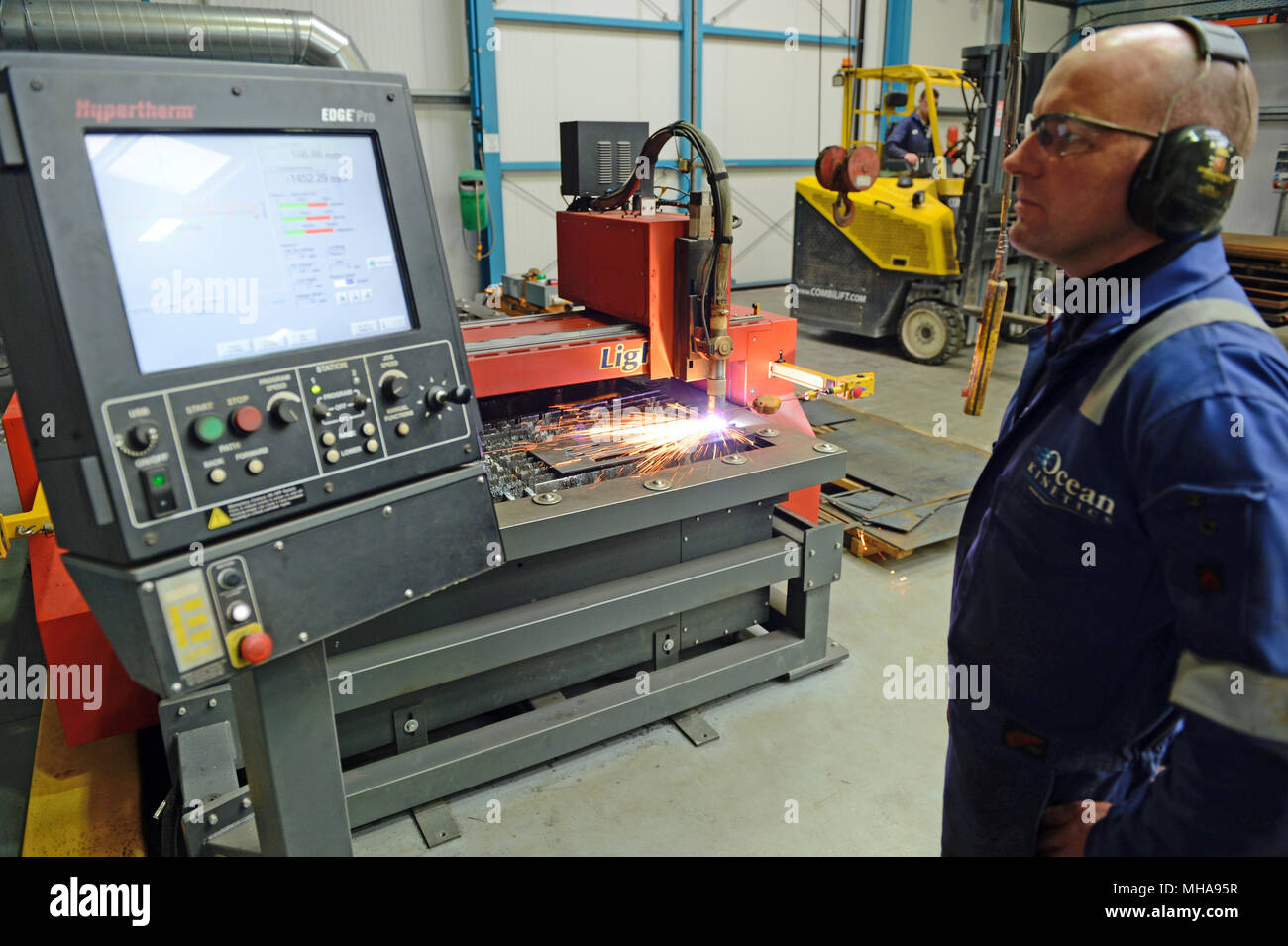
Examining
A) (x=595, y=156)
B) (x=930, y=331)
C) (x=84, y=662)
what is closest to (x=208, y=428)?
(x=84, y=662)

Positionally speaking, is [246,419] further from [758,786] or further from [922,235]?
[922,235]

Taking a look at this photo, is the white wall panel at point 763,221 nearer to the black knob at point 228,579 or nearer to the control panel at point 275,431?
the control panel at point 275,431

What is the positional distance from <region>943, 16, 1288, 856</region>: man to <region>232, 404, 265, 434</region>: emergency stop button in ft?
3.48

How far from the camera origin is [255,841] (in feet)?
6.12

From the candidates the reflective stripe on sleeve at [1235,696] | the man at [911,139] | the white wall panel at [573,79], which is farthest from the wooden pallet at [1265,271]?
the reflective stripe on sleeve at [1235,696]

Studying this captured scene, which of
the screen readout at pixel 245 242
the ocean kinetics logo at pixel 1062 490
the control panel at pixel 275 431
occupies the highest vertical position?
the screen readout at pixel 245 242

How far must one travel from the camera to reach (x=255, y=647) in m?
1.11

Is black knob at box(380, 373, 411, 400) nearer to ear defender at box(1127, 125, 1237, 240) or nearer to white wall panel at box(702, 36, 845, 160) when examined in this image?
ear defender at box(1127, 125, 1237, 240)

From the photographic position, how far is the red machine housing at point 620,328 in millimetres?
2814

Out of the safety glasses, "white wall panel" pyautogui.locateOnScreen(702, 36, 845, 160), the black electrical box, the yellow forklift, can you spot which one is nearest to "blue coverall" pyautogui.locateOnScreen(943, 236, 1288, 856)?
Answer: the safety glasses

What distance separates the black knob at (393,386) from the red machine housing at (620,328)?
4.81 ft

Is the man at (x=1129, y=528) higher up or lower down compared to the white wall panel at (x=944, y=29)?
lower down

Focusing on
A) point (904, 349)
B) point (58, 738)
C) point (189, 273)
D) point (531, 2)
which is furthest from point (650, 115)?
point (189, 273)

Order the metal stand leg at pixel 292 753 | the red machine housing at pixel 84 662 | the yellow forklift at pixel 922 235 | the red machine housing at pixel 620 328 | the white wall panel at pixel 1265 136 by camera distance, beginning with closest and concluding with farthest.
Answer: the metal stand leg at pixel 292 753, the red machine housing at pixel 84 662, the red machine housing at pixel 620 328, the yellow forklift at pixel 922 235, the white wall panel at pixel 1265 136
